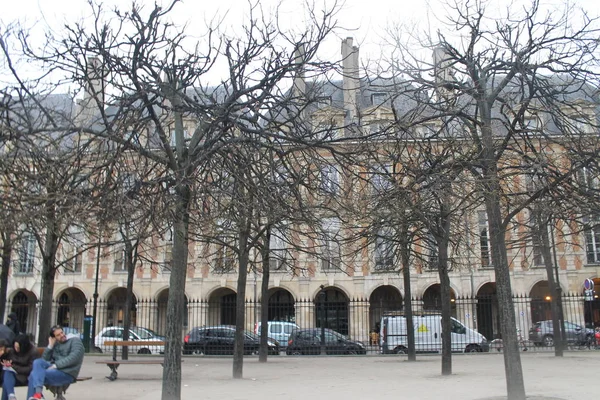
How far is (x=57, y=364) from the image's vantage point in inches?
366

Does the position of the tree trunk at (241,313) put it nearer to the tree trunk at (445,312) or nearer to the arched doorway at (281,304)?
the tree trunk at (445,312)

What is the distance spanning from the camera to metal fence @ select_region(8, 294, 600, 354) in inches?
1442

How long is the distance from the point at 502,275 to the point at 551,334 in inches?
Result: 922

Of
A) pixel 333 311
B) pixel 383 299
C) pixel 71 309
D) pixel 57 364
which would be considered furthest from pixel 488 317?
pixel 57 364

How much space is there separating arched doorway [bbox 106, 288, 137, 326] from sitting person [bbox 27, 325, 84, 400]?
32.5m

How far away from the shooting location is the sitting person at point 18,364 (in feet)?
30.2

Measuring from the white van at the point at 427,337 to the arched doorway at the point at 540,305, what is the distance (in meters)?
12.1

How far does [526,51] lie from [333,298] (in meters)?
32.9

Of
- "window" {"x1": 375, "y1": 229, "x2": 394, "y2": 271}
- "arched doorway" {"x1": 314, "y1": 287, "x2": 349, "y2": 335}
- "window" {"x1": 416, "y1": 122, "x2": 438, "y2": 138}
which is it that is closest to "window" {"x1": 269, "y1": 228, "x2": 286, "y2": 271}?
"window" {"x1": 375, "y1": 229, "x2": 394, "y2": 271}

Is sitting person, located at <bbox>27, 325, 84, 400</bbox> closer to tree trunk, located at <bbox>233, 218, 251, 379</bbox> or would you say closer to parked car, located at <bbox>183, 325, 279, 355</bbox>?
tree trunk, located at <bbox>233, 218, 251, 379</bbox>

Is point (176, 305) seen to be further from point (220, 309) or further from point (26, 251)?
point (220, 309)

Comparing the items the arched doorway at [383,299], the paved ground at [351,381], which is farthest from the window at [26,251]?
the arched doorway at [383,299]

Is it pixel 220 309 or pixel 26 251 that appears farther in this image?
pixel 220 309

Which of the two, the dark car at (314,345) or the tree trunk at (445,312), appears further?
the dark car at (314,345)
